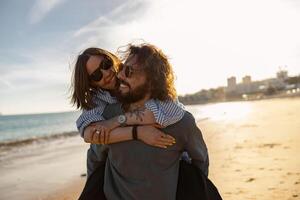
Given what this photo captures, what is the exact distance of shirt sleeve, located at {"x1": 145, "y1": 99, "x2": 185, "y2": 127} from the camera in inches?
78.7

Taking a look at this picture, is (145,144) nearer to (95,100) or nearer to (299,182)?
(95,100)

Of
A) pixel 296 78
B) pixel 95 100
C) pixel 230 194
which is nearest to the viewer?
pixel 95 100

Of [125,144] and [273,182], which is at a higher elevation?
[125,144]

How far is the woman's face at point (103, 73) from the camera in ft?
7.48

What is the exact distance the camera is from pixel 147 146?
204 cm

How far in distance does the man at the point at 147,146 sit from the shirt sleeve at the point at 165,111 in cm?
3

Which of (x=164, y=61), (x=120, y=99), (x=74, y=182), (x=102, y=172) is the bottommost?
(x=74, y=182)

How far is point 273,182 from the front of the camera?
6.06 m

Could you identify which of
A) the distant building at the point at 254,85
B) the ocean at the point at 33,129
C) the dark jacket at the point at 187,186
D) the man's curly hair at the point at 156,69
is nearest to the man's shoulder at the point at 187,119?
the man's curly hair at the point at 156,69

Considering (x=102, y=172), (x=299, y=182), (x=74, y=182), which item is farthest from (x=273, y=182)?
(x=102, y=172)

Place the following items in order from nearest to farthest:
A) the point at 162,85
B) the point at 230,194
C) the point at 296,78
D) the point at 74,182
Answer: the point at 162,85
the point at 230,194
the point at 74,182
the point at 296,78

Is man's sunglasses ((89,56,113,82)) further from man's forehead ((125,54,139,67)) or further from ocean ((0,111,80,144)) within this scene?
ocean ((0,111,80,144))

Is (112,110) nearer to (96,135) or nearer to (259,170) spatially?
(96,135)

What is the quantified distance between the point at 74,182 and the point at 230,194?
353 centimetres
